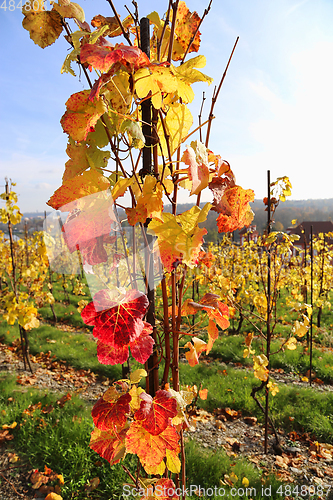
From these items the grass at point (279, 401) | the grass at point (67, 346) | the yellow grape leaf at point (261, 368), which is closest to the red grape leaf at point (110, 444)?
the yellow grape leaf at point (261, 368)

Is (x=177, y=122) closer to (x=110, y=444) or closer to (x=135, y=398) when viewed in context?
(x=135, y=398)

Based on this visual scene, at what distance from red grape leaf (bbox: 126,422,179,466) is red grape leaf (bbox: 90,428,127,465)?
0.17 ft

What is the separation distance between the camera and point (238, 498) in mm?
2232

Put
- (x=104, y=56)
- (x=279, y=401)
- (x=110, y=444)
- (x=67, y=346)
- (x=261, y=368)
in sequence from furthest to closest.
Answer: (x=67, y=346) < (x=279, y=401) < (x=261, y=368) < (x=110, y=444) < (x=104, y=56)

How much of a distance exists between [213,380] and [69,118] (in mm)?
4594

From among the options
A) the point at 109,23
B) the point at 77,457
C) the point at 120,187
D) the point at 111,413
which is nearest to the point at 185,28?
the point at 109,23

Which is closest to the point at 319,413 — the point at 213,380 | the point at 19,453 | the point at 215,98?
the point at 213,380

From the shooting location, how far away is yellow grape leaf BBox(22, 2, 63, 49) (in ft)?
2.17

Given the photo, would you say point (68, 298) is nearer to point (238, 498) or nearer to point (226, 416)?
point (226, 416)

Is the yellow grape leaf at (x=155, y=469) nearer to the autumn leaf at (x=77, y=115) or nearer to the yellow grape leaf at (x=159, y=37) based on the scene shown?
the autumn leaf at (x=77, y=115)

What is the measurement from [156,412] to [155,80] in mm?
828

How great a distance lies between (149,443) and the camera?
28.7 inches

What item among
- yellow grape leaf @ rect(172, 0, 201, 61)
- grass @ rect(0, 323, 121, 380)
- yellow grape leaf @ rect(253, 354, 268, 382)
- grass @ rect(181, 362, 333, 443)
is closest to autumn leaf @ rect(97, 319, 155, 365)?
yellow grape leaf @ rect(172, 0, 201, 61)

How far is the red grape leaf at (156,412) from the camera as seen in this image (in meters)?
0.70
